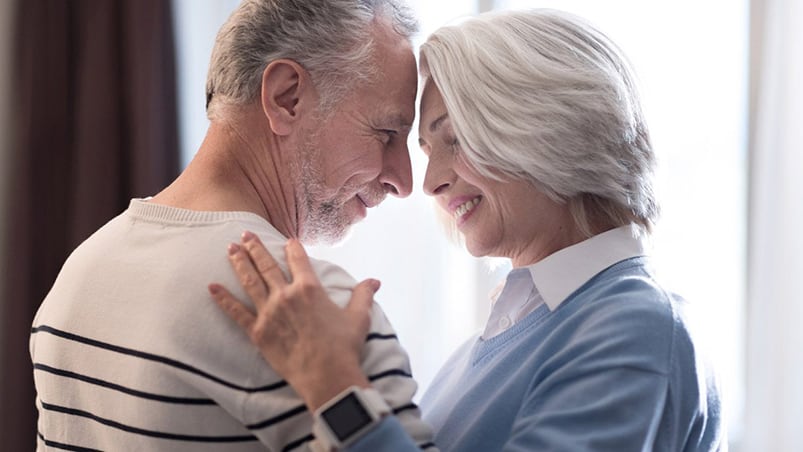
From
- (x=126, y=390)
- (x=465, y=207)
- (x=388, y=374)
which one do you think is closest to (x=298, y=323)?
(x=388, y=374)

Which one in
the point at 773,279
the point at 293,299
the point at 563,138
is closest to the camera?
the point at 293,299

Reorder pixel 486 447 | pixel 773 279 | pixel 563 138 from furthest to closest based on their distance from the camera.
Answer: pixel 773 279 < pixel 563 138 < pixel 486 447

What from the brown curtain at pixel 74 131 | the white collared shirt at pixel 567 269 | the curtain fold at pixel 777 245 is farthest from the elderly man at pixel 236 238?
the curtain fold at pixel 777 245

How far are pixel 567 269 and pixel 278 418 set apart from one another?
58cm

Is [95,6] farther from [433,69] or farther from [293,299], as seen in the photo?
[293,299]

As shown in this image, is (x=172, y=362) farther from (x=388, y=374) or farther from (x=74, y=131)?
(x=74, y=131)

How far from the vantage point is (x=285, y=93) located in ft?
5.15

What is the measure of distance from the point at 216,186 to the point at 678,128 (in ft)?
5.85

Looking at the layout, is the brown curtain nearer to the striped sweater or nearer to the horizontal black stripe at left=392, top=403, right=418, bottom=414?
the striped sweater

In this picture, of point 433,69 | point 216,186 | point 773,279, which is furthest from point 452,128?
point 773,279

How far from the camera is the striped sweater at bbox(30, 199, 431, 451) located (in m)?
1.24

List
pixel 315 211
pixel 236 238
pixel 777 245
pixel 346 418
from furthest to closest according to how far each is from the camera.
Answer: pixel 777 245
pixel 315 211
pixel 236 238
pixel 346 418

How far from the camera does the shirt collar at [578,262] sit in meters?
1.54

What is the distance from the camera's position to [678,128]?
9.24 feet
